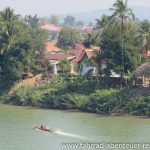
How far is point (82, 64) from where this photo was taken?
58656 millimetres

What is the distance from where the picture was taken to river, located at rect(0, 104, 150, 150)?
37594 millimetres

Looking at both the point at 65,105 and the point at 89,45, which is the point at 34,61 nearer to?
the point at 65,105

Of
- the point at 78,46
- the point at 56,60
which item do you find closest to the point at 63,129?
the point at 56,60

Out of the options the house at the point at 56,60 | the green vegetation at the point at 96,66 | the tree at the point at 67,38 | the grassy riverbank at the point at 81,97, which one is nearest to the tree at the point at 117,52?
the green vegetation at the point at 96,66

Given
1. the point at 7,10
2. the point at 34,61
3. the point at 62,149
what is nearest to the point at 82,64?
the point at 34,61

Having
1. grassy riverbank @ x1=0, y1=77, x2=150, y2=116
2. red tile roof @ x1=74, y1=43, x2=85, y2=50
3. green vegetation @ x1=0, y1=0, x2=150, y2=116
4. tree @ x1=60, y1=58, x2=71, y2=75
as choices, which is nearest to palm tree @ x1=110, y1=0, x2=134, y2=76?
green vegetation @ x1=0, y1=0, x2=150, y2=116

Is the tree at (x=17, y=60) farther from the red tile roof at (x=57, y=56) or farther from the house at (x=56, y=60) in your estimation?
the red tile roof at (x=57, y=56)

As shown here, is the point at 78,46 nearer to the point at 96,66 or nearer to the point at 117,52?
the point at 96,66

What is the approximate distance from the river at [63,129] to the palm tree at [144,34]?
866 cm

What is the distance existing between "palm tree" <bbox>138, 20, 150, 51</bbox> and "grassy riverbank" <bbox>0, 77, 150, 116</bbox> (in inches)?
196

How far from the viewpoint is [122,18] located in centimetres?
5056

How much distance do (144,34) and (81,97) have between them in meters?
7.66

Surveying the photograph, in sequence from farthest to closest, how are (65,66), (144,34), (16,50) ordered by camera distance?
1. (65,66)
2. (16,50)
3. (144,34)

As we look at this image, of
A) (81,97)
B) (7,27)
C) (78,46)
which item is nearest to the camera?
(81,97)
